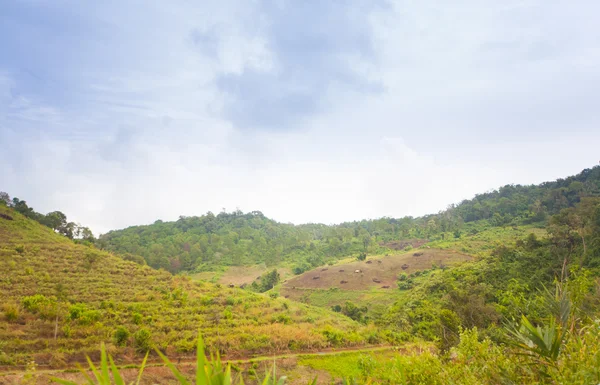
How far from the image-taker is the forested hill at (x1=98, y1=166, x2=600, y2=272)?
258 ft

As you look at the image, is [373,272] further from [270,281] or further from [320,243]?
[320,243]

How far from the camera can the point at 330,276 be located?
203ft

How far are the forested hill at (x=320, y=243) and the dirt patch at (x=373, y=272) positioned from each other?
50.9 ft

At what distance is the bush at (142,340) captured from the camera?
66.5ft

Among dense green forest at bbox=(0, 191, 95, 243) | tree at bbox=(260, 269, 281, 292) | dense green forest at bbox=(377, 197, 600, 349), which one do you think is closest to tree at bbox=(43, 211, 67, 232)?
dense green forest at bbox=(0, 191, 95, 243)

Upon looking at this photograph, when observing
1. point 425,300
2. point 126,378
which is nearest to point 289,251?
point 425,300

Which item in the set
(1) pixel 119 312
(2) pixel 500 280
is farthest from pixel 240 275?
(2) pixel 500 280

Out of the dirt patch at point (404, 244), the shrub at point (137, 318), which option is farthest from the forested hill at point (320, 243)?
the shrub at point (137, 318)

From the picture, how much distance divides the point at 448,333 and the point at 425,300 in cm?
989

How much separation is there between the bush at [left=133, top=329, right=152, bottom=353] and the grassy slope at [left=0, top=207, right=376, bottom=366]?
1.27 feet

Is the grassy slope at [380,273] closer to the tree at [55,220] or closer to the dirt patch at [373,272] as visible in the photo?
the dirt patch at [373,272]

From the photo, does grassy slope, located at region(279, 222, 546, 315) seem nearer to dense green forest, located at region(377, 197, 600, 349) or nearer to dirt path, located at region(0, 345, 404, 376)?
dense green forest, located at region(377, 197, 600, 349)

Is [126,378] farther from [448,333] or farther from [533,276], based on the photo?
[533,276]

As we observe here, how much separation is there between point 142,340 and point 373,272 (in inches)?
1833
